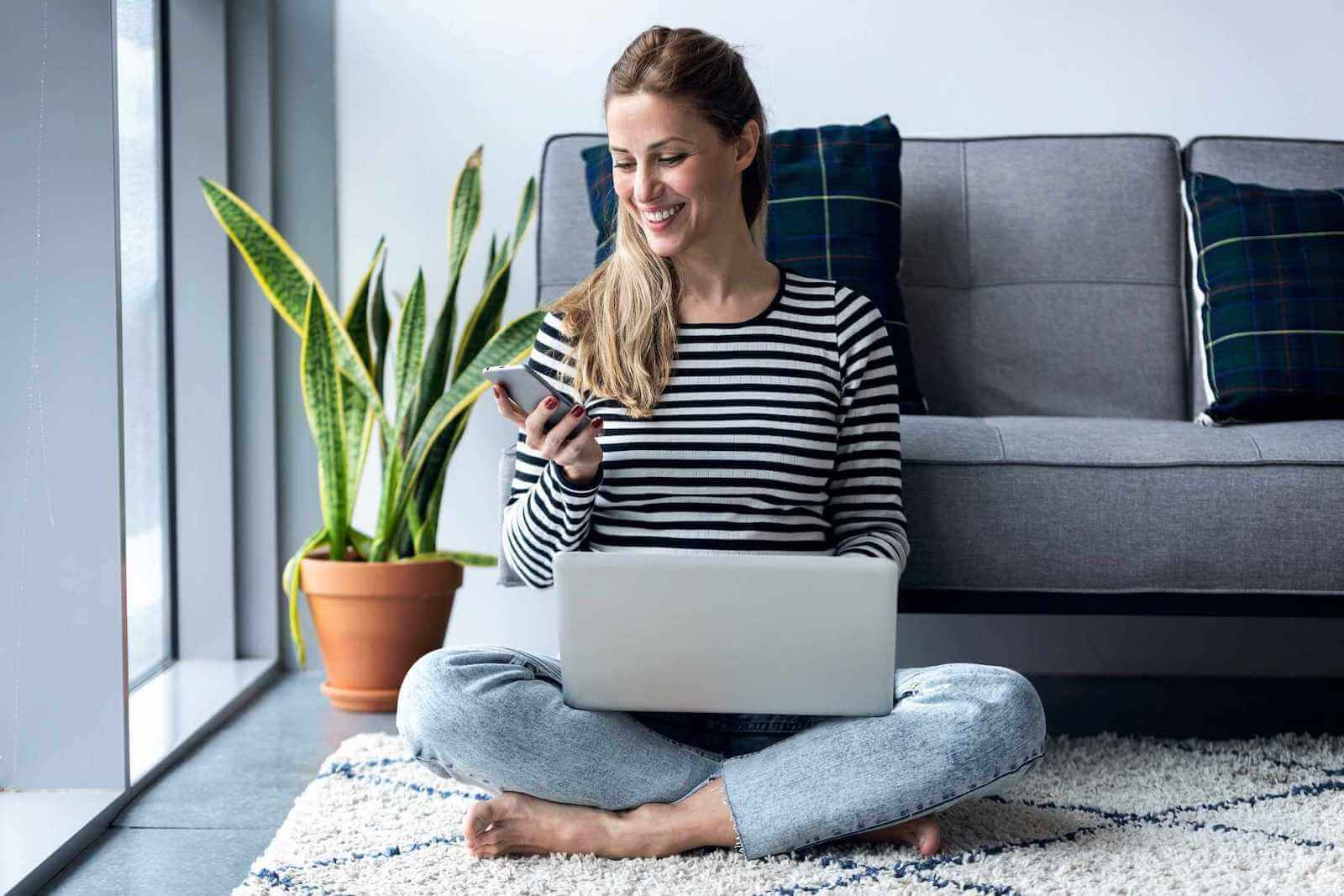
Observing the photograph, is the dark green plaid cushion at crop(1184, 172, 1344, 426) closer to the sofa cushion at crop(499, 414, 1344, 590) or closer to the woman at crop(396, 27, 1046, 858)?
the sofa cushion at crop(499, 414, 1344, 590)

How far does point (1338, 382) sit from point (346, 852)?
156cm

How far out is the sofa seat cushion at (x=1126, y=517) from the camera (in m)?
1.65

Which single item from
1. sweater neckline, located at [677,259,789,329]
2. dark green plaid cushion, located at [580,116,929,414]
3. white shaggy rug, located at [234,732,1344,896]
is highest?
dark green plaid cushion, located at [580,116,929,414]

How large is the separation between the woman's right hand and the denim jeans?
0.23m

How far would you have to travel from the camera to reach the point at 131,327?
2.15 m

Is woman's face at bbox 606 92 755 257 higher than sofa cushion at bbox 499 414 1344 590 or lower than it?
higher

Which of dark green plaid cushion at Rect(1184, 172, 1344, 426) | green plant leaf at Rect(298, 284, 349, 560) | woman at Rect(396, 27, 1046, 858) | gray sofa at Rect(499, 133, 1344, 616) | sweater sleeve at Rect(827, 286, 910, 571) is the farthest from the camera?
gray sofa at Rect(499, 133, 1344, 616)

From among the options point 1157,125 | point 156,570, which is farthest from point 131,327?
point 1157,125

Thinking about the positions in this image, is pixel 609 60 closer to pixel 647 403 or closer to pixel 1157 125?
pixel 1157 125

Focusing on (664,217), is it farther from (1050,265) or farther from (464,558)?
(1050,265)

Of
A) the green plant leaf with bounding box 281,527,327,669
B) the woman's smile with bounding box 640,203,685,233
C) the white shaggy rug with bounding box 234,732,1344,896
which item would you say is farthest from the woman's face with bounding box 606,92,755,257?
the green plant leaf with bounding box 281,527,327,669

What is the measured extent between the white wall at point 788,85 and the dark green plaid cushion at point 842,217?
1.26 feet

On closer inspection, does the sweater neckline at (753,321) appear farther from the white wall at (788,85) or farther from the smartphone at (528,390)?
the white wall at (788,85)

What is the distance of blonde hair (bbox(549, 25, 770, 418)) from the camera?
142 centimetres
